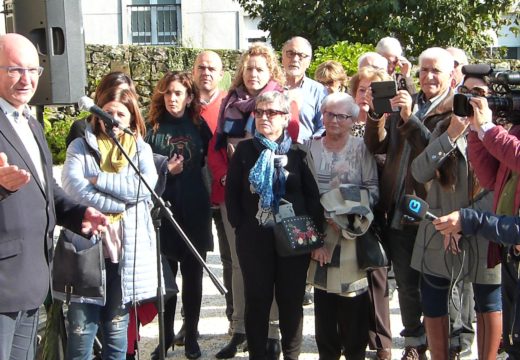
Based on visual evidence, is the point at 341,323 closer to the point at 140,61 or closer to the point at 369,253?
the point at 369,253

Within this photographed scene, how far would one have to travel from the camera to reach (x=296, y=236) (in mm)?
4289

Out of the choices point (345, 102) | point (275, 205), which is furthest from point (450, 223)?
point (345, 102)

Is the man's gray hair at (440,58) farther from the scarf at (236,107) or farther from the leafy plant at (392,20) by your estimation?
the leafy plant at (392,20)

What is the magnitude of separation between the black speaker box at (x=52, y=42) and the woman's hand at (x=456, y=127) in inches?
115

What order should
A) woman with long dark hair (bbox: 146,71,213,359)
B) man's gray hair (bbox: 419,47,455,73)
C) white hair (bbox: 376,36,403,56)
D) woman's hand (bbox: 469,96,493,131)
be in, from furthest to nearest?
white hair (bbox: 376,36,403,56) → woman with long dark hair (bbox: 146,71,213,359) → man's gray hair (bbox: 419,47,455,73) → woman's hand (bbox: 469,96,493,131)

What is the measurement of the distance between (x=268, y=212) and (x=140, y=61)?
450 inches

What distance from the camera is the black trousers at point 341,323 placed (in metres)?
4.48

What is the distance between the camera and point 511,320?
352 cm

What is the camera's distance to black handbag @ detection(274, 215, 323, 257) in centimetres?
428

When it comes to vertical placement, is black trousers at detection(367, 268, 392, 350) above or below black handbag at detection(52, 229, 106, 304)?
below

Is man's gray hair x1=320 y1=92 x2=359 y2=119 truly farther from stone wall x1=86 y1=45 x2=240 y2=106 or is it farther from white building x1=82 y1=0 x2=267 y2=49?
white building x1=82 y1=0 x2=267 y2=49

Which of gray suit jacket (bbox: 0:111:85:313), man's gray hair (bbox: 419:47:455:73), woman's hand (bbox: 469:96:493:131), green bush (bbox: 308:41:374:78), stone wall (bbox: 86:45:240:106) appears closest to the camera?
gray suit jacket (bbox: 0:111:85:313)

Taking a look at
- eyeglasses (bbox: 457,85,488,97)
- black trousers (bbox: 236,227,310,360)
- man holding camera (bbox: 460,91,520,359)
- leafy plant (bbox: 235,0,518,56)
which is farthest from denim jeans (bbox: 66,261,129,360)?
leafy plant (bbox: 235,0,518,56)

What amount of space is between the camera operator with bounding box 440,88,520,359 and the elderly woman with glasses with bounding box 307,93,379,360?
0.81m
